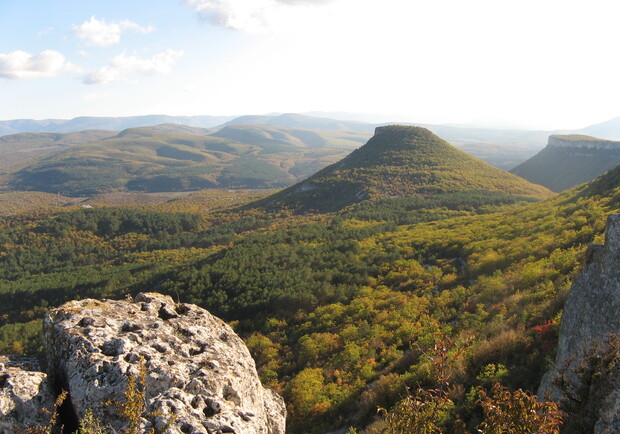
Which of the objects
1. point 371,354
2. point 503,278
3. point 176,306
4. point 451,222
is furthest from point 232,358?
point 451,222

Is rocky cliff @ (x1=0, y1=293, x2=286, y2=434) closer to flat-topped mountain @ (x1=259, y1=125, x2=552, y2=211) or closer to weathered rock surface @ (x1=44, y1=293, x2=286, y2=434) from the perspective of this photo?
weathered rock surface @ (x1=44, y1=293, x2=286, y2=434)

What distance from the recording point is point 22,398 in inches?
353

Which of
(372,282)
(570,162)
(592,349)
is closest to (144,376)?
(592,349)

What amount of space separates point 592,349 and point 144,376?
11696 millimetres

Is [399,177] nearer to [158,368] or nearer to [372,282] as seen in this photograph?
[372,282]

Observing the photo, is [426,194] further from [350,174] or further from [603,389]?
[603,389]

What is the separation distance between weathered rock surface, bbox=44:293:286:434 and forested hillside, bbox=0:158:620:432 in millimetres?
6106

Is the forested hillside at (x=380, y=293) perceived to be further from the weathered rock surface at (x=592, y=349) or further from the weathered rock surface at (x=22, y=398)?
the weathered rock surface at (x=22, y=398)

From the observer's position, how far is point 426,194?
93.6 meters

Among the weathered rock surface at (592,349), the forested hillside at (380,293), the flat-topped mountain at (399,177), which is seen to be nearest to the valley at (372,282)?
the forested hillside at (380,293)

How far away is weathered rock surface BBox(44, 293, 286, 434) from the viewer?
9180mm

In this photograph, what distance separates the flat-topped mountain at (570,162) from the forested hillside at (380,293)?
295 ft

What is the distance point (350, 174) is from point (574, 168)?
103700 mm

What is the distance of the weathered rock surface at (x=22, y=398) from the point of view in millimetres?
8562
